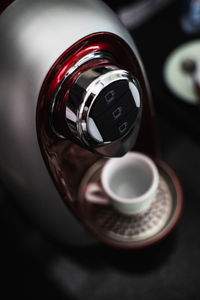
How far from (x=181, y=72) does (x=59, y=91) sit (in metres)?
0.35

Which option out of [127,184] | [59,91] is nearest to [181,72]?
[127,184]

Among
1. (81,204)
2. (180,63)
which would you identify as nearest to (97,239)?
(81,204)

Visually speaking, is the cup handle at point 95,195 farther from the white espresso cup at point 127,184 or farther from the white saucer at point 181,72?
the white saucer at point 181,72

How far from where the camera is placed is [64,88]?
1.16 ft

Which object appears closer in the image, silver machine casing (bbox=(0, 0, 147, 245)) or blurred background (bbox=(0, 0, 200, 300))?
silver machine casing (bbox=(0, 0, 147, 245))

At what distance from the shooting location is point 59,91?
13.9 inches

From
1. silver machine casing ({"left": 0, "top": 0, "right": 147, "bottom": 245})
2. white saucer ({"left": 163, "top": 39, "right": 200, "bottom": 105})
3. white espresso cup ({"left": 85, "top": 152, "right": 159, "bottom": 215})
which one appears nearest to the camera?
silver machine casing ({"left": 0, "top": 0, "right": 147, "bottom": 245})

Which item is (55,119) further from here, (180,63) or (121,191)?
(180,63)

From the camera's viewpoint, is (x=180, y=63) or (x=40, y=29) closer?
(x=40, y=29)

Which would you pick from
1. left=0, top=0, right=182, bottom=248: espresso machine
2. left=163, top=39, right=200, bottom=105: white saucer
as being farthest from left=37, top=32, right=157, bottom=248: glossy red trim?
left=163, top=39, right=200, bottom=105: white saucer

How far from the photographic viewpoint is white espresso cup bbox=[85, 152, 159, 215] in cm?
44

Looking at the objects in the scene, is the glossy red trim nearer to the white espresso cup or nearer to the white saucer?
the white espresso cup

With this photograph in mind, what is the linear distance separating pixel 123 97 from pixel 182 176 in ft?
0.78

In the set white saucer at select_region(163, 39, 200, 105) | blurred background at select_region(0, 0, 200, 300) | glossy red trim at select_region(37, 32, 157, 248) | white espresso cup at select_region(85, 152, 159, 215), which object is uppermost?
glossy red trim at select_region(37, 32, 157, 248)
